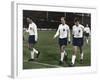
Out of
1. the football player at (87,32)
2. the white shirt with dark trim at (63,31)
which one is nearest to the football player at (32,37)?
the white shirt with dark trim at (63,31)

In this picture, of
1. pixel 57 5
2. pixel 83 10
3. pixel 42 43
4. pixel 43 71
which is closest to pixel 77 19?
pixel 83 10

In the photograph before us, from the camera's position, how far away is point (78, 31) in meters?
2.44

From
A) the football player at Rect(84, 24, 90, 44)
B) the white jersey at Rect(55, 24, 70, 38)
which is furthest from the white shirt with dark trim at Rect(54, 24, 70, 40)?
the football player at Rect(84, 24, 90, 44)

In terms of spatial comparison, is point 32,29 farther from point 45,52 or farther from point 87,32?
point 87,32

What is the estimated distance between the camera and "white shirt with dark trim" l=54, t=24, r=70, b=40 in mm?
2340

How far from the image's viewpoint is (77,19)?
7.99 feet

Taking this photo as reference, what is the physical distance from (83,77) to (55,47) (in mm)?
390

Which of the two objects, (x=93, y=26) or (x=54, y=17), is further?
(x=93, y=26)

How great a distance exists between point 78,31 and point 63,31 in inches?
6.3

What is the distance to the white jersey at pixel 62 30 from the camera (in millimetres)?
2340

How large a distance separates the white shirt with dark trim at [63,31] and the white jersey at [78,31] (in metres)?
0.06

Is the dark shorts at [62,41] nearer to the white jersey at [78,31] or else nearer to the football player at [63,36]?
the football player at [63,36]

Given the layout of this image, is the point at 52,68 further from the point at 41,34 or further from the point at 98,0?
the point at 98,0

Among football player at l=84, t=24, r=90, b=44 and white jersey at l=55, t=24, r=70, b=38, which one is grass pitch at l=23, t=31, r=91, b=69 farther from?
football player at l=84, t=24, r=90, b=44
